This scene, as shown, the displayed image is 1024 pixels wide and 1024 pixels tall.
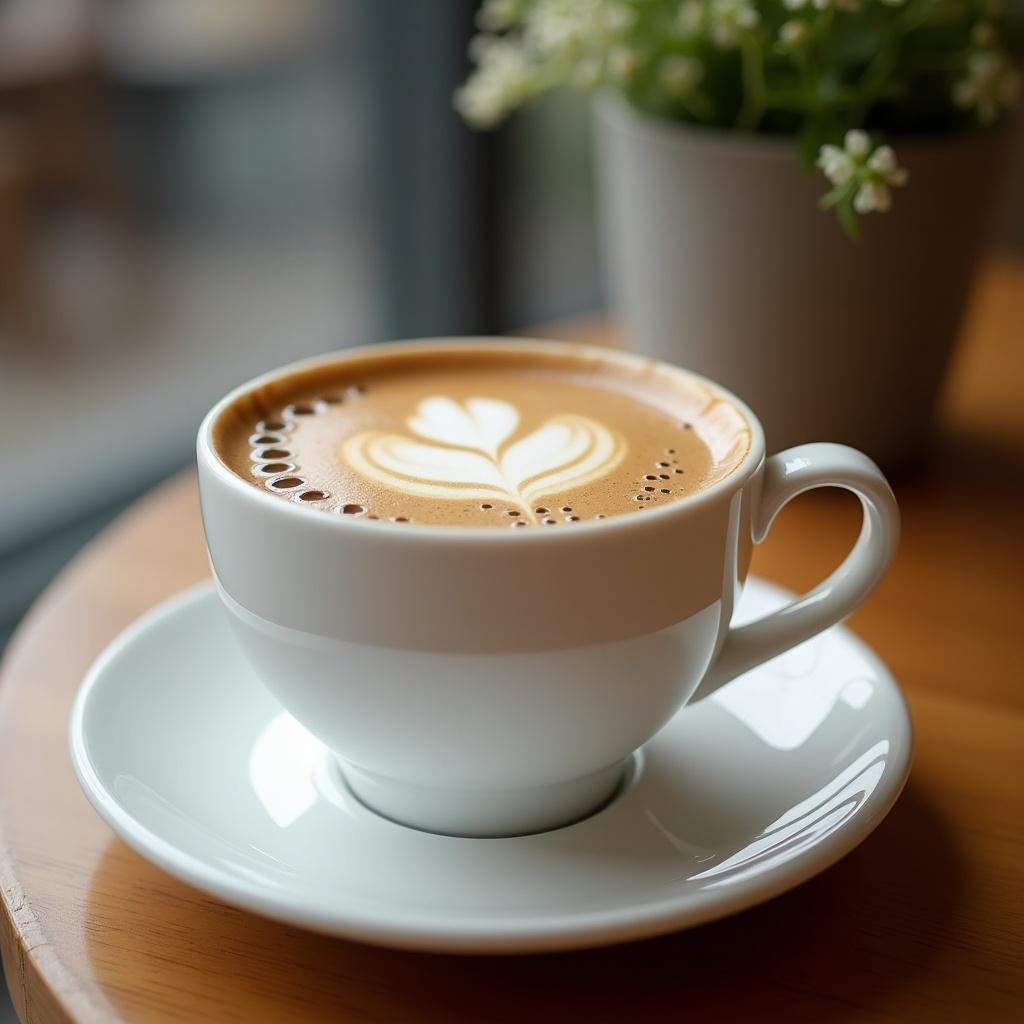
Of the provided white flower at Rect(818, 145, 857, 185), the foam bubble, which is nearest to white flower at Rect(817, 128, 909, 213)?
white flower at Rect(818, 145, 857, 185)

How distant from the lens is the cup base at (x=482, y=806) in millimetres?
567

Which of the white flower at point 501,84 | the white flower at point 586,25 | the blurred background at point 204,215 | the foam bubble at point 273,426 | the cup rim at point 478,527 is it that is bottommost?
the blurred background at point 204,215

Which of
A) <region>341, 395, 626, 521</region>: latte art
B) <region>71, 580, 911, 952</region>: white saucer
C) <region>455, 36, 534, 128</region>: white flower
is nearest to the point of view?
<region>71, 580, 911, 952</region>: white saucer

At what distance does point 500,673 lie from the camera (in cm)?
51

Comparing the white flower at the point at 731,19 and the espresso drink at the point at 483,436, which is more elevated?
the white flower at the point at 731,19

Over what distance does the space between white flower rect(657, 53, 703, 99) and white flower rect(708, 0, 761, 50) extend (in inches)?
1.1

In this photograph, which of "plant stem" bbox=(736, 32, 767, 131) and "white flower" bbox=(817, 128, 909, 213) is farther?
"plant stem" bbox=(736, 32, 767, 131)

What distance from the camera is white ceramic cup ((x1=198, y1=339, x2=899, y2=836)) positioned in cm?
50

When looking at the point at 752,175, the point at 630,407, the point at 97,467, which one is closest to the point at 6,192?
the point at 97,467

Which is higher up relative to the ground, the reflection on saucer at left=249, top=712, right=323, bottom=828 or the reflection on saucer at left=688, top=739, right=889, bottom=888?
the reflection on saucer at left=688, top=739, right=889, bottom=888

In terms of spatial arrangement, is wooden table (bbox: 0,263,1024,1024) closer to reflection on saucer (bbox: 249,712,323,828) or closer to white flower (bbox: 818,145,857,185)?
reflection on saucer (bbox: 249,712,323,828)

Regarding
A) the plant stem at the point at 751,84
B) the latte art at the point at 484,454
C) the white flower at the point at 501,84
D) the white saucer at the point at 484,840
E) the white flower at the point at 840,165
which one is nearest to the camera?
the white saucer at the point at 484,840

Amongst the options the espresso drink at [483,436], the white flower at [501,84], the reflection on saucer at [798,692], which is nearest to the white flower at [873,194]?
the espresso drink at [483,436]

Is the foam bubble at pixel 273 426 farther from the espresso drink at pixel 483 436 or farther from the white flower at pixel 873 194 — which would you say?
the white flower at pixel 873 194
